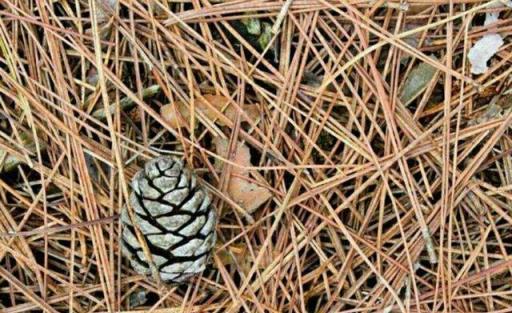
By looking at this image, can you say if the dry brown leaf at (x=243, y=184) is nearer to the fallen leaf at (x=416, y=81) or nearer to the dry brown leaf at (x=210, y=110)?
the dry brown leaf at (x=210, y=110)

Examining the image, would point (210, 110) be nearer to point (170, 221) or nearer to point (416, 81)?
point (170, 221)

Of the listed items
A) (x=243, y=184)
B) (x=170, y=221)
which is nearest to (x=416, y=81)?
(x=243, y=184)

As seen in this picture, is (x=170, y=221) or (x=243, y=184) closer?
(x=170, y=221)

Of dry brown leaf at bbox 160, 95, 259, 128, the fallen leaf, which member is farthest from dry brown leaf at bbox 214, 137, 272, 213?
the fallen leaf

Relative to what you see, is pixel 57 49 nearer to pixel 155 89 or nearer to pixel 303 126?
pixel 155 89

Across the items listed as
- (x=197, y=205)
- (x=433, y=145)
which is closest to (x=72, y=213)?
(x=197, y=205)
